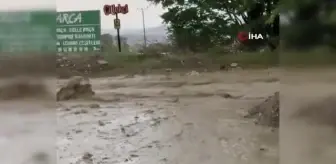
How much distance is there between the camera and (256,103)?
1.74m

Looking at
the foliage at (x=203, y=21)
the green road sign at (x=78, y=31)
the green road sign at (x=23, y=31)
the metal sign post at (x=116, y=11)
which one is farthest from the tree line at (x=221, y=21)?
the green road sign at (x=23, y=31)

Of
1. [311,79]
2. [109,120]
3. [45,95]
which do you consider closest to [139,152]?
[109,120]

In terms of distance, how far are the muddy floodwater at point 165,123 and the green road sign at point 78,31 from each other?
0.55ft

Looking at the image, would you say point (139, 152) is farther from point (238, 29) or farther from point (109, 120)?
point (238, 29)

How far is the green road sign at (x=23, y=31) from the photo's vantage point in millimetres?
1489

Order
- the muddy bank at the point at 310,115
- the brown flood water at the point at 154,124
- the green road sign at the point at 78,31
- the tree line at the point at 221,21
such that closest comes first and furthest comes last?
the muddy bank at the point at 310,115, the tree line at the point at 221,21, the brown flood water at the point at 154,124, the green road sign at the point at 78,31

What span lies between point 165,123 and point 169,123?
16 millimetres

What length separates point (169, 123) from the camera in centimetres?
177

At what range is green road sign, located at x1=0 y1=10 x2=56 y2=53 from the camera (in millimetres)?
1489

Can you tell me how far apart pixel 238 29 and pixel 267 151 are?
459 mm

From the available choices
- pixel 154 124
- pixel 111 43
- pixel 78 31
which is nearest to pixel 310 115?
pixel 154 124
